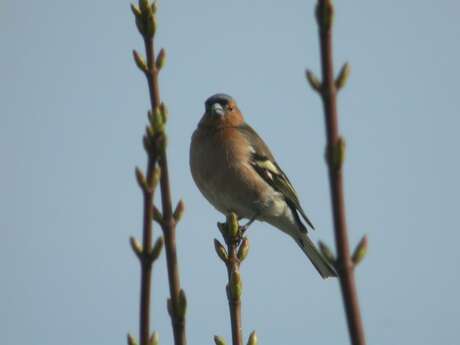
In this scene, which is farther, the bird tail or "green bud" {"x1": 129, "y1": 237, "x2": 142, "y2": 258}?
the bird tail

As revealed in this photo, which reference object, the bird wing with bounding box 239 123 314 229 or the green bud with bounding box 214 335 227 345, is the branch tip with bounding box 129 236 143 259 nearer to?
the green bud with bounding box 214 335 227 345

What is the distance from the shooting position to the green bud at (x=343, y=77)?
1.66 meters

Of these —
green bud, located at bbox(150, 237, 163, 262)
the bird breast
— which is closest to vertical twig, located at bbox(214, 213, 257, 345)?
green bud, located at bbox(150, 237, 163, 262)

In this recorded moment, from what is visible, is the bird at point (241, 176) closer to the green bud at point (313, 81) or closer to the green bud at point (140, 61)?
the green bud at point (140, 61)

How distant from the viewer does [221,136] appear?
827cm

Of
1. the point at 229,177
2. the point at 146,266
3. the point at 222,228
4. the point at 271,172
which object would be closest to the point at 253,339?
the point at 146,266

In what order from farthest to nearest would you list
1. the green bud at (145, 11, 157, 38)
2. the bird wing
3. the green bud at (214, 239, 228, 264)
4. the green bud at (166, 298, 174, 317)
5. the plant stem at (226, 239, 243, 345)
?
the bird wing → the green bud at (214, 239, 228, 264) → the plant stem at (226, 239, 243, 345) → the green bud at (145, 11, 157, 38) → the green bud at (166, 298, 174, 317)

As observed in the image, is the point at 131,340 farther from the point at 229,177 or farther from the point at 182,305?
the point at 229,177

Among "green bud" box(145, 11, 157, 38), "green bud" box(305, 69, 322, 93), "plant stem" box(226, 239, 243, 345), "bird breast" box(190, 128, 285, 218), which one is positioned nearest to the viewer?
"green bud" box(305, 69, 322, 93)

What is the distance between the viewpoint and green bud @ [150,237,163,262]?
1754 mm

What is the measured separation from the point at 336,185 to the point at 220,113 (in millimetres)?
6996

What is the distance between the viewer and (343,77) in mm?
1691

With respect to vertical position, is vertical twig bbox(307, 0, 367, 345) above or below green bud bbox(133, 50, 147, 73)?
below

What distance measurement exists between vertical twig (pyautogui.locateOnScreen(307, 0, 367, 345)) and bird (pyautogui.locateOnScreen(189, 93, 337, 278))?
6.23 metres
